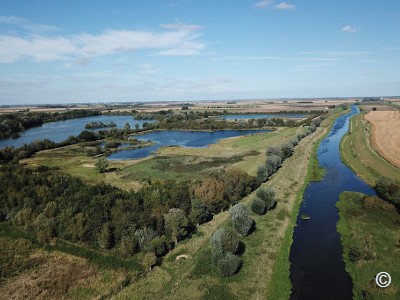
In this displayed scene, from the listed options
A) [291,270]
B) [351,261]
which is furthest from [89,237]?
[351,261]

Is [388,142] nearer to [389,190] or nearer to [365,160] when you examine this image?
[365,160]

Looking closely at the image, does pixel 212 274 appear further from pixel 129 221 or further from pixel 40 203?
pixel 40 203

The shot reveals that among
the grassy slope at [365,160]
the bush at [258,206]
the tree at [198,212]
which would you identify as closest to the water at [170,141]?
the grassy slope at [365,160]

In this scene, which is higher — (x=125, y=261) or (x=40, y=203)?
(x=40, y=203)

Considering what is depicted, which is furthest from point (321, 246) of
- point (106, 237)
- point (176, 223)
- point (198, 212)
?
point (106, 237)

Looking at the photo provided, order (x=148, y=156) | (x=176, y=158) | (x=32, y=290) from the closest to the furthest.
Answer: (x=32, y=290)
(x=176, y=158)
(x=148, y=156)

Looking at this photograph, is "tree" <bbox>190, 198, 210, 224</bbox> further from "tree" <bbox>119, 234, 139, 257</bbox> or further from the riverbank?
the riverbank
